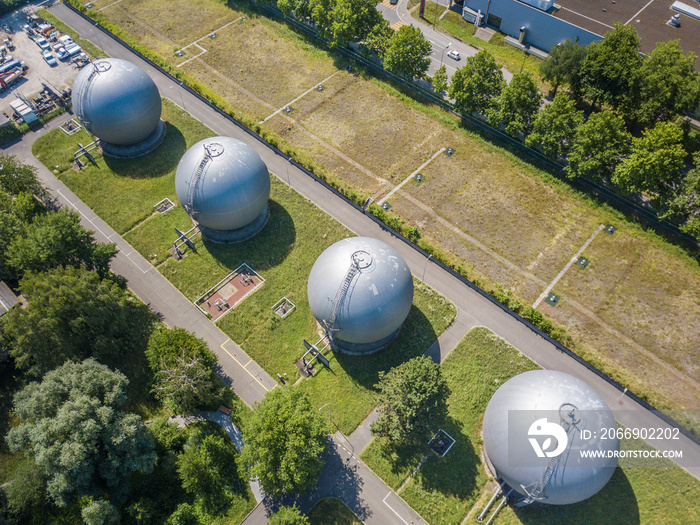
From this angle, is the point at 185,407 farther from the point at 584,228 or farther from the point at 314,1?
the point at 314,1

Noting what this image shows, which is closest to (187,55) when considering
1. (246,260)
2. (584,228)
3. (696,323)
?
(246,260)

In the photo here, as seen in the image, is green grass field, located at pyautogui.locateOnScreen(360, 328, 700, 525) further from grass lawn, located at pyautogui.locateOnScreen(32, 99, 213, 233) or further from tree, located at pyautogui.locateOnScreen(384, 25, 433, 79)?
tree, located at pyautogui.locateOnScreen(384, 25, 433, 79)

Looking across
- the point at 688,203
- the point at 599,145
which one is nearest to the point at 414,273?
the point at 599,145

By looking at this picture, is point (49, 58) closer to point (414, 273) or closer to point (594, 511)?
point (414, 273)

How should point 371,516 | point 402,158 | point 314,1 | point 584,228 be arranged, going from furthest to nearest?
point 314,1 → point 402,158 → point 584,228 → point 371,516

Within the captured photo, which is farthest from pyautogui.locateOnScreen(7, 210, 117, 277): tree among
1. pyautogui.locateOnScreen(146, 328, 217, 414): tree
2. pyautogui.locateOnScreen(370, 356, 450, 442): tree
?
pyautogui.locateOnScreen(370, 356, 450, 442): tree
